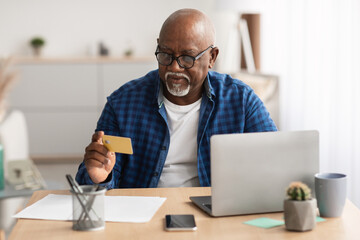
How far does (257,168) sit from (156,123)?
2.31 feet

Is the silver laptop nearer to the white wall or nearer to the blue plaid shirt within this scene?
the blue plaid shirt

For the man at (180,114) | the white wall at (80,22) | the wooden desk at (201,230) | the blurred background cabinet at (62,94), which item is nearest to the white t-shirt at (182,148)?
the man at (180,114)

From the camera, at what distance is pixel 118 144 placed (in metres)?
1.53

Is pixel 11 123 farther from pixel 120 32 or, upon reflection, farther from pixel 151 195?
pixel 120 32

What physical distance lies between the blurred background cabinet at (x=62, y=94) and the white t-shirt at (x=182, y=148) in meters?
3.69

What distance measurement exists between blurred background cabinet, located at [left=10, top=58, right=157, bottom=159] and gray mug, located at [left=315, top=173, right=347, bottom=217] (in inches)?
174

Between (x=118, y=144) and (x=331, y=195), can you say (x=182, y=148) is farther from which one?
(x=331, y=195)

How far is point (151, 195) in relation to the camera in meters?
1.67

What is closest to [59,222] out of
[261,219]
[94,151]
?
[94,151]

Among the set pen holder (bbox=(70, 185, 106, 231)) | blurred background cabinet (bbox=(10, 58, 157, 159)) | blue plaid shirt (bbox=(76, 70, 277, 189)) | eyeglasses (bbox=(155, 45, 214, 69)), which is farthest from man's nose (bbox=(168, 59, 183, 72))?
blurred background cabinet (bbox=(10, 58, 157, 159))

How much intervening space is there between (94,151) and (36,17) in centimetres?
480

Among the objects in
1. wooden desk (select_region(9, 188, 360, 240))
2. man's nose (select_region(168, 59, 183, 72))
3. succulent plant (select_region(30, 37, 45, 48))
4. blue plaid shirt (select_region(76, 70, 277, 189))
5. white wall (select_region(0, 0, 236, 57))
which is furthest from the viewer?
white wall (select_region(0, 0, 236, 57))

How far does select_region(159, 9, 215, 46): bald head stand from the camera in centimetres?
198

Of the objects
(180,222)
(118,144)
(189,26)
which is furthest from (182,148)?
(180,222)
